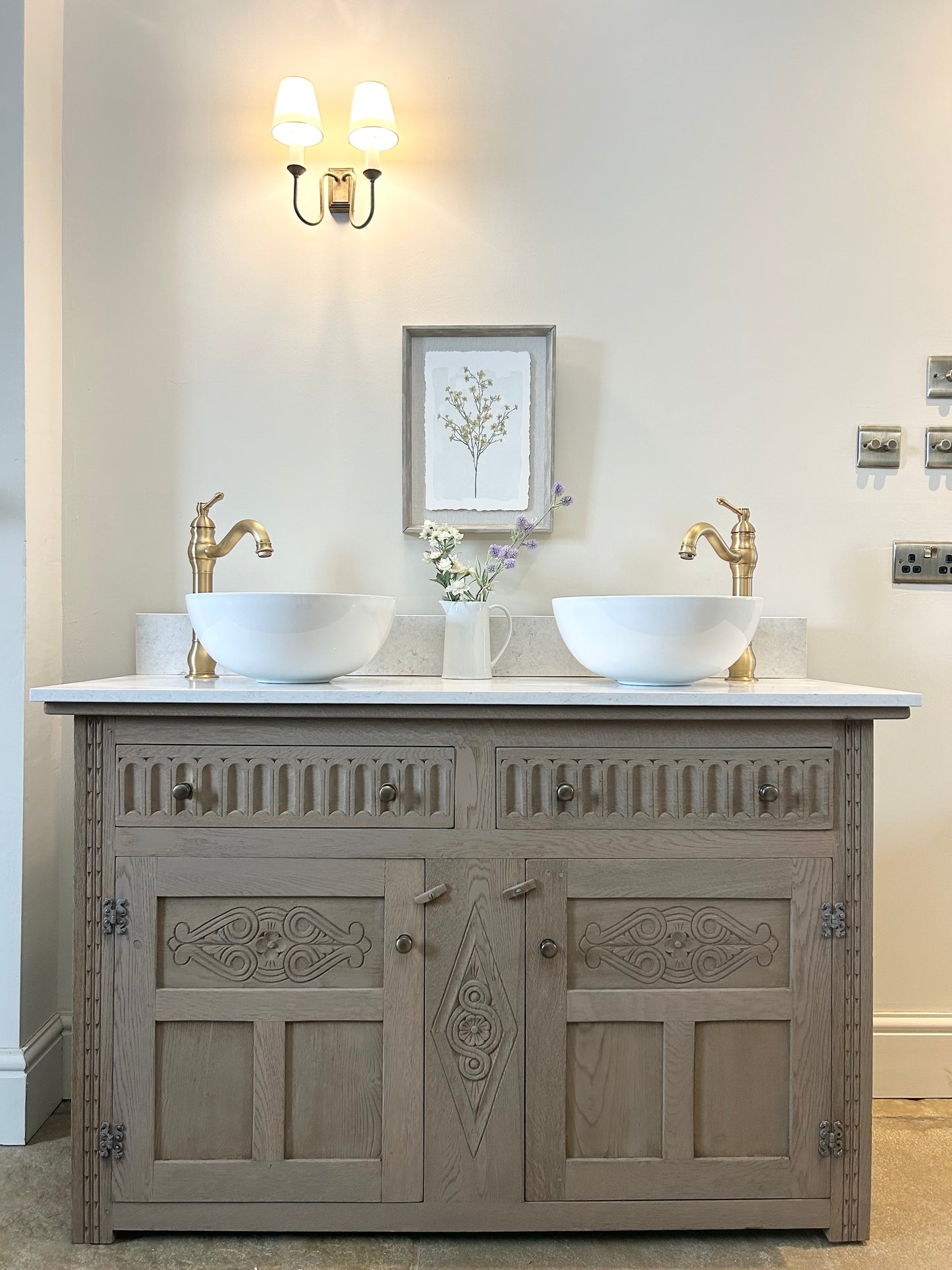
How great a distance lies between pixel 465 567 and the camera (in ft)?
5.93

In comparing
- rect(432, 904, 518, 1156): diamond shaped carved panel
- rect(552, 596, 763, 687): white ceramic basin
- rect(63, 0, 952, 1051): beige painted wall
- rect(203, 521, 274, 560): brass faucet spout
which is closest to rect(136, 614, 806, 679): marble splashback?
rect(63, 0, 952, 1051): beige painted wall

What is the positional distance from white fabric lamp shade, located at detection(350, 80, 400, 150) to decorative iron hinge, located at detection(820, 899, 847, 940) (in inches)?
65.1

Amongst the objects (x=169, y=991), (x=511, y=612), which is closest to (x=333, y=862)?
(x=169, y=991)

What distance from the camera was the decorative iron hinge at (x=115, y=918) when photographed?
1.33 metres

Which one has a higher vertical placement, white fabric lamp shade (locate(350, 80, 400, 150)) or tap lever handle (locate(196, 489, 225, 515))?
white fabric lamp shade (locate(350, 80, 400, 150))

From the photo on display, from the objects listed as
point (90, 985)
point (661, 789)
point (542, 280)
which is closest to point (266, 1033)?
point (90, 985)

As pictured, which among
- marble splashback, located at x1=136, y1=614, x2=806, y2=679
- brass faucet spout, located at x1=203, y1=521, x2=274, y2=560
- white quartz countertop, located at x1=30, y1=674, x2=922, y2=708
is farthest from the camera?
marble splashback, located at x1=136, y1=614, x2=806, y2=679

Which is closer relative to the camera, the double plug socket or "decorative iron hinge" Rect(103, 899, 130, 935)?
"decorative iron hinge" Rect(103, 899, 130, 935)

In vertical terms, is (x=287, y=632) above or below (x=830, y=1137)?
above

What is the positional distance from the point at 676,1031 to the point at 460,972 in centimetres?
35

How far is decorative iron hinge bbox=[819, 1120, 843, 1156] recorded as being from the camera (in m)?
1.35

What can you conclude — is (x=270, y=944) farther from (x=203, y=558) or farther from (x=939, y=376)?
(x=939, y=376)

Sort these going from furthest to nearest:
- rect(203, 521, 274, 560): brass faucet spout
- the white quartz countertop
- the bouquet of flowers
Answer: the bouquet of flowers
rect(203, 521, 274, 560): brass faucet spout
the white quartz countertop

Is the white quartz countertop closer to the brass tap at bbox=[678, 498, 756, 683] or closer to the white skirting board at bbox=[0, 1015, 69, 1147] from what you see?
the brass tap at bbox=[678, 498, 756, 683]
